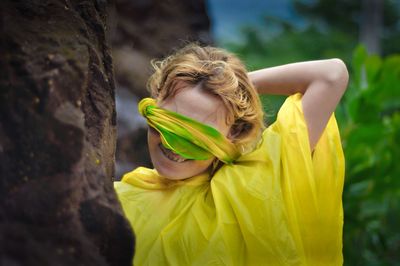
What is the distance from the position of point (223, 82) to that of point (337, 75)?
0.89 ft

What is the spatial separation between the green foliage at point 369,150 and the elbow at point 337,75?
243cm

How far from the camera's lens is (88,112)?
55.3 inches

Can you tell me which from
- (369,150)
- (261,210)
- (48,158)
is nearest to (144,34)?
(369,150)

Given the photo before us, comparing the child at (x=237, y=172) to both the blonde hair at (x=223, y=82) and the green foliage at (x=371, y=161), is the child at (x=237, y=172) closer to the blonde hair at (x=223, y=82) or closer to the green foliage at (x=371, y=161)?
the blonde hair at (x=223, y=82)

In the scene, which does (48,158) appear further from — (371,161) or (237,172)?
(371,161)

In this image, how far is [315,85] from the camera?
1683 millimetres

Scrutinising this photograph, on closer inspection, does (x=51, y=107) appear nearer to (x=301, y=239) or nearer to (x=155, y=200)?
(x=155, y=200)

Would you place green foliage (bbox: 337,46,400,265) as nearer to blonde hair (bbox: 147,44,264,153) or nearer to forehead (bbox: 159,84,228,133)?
blonde hair (bbox: 147,44,264,153)

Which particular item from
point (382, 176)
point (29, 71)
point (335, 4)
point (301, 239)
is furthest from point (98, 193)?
point (335, 4)

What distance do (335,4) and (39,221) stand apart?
1200 centimetres

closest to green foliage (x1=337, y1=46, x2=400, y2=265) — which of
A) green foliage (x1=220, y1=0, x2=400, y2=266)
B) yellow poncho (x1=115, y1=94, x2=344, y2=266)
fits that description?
green foliage (x1=220, y1=0, x2=400, y2=266)

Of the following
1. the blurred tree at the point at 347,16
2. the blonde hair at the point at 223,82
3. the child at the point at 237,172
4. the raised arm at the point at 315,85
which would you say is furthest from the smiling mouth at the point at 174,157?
the blurred tree at the point at 347,16

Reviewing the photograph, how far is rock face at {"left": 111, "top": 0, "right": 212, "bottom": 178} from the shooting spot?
433cm

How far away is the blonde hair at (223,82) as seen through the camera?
5.55 ft
